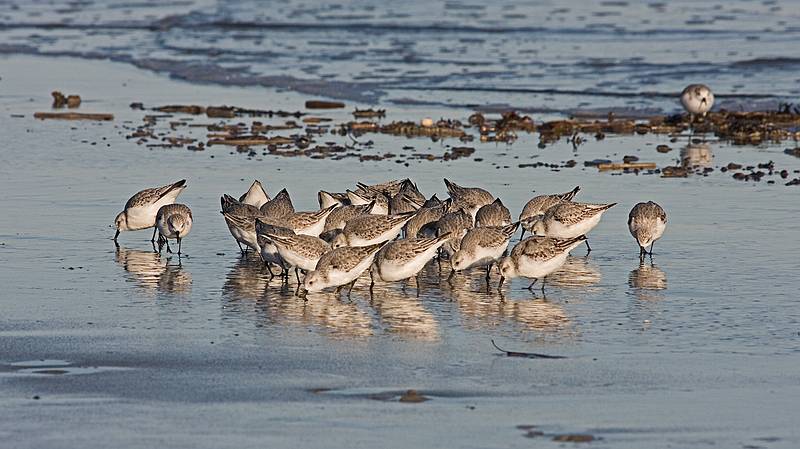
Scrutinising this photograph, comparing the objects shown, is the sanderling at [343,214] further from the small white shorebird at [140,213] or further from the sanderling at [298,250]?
the small white shorebird at [140,213]

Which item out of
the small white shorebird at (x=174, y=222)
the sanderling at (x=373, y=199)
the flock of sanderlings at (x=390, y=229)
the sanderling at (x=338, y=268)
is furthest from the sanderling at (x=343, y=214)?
the sanderling at (x=338, y=268)

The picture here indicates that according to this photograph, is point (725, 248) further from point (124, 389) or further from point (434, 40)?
point (434, 40)

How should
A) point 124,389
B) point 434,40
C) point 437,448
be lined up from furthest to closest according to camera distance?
point 434,40 < point 124,389 < point 437,448

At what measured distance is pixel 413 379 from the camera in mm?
A: 8211

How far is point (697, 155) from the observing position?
17.8 metres

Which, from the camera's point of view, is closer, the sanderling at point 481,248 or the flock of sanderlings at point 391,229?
the flock of sanderlings at point 391,229

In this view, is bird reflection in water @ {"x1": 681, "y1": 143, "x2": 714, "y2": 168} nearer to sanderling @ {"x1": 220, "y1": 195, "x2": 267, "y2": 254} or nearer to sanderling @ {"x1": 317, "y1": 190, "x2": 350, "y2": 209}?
sanderling @ {"x1": 317, "y1": 190, "x2": 350, "y2": 209}

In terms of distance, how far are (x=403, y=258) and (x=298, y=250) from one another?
2.86ft

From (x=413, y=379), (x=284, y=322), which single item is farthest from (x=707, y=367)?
(x=284, y=322)

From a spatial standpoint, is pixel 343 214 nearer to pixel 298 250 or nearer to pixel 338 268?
pixel 298 250

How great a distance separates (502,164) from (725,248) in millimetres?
5159

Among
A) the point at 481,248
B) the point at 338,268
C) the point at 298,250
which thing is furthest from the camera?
the point at 481,248

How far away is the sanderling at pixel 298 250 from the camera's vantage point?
35.9 feet

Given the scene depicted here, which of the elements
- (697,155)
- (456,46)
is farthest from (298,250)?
(456,46)
